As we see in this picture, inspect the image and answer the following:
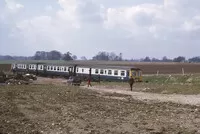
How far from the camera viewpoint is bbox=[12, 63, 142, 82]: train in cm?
5069

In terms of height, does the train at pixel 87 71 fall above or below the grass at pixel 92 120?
above

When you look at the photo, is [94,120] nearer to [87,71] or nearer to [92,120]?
[92,120]

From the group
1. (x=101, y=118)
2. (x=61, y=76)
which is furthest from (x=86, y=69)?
(x=101, y=118)

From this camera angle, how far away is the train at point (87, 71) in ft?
166

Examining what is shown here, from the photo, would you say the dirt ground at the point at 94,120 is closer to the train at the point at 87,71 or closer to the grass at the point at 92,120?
the grass at the point at 92,120

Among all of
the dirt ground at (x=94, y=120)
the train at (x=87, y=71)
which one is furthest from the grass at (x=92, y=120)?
the train at (x=87, y=71)

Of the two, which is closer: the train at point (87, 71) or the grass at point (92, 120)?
the grass at point (92, 120)

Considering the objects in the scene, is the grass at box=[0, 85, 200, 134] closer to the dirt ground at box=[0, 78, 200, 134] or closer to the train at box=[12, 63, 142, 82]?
the dirt ground at box=[0, 78, 200, 134]

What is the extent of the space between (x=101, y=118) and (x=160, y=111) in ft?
14.1

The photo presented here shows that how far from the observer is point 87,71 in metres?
56.5

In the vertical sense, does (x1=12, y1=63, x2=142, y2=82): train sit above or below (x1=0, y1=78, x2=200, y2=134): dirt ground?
above

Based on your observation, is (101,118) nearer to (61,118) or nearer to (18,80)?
Result: (61,118)

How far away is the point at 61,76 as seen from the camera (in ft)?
210

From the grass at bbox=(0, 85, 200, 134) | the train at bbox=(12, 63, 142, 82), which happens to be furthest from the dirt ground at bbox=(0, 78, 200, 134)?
the train at bbox=(12, 63, 142, 82)
